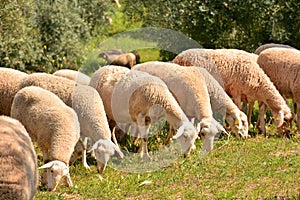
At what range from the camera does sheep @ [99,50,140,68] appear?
18250 mm

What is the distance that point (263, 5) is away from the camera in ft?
51.8

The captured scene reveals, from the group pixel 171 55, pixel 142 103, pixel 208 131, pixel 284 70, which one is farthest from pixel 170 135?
pixel 171 55

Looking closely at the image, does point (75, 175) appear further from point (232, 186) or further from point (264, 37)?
point (264, 37)

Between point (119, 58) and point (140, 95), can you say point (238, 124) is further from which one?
point (119, 58)

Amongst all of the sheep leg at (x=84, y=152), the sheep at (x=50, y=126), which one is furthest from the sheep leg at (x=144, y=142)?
the sheep at (x=50, y=126)

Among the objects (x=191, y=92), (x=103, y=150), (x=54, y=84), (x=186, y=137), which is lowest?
(x=186, y=137)

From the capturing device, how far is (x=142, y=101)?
32.9 ft

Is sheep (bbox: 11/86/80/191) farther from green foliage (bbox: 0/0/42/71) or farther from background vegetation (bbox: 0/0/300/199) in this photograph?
green foliage (bbox: 0/0/42/71)

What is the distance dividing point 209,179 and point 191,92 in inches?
84.4

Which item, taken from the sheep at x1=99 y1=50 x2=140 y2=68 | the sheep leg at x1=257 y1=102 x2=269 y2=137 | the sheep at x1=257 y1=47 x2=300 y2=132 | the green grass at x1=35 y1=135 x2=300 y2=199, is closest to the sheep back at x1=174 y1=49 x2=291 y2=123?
the sheep leg at x1=257 y1=102 x2=269 y2=137

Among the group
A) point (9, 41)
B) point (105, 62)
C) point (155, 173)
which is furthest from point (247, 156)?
point (105, 62)

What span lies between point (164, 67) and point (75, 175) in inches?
106

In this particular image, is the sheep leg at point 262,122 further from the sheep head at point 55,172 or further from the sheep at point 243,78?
the sheep head at point 55,172

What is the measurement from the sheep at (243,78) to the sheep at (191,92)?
0.99m
